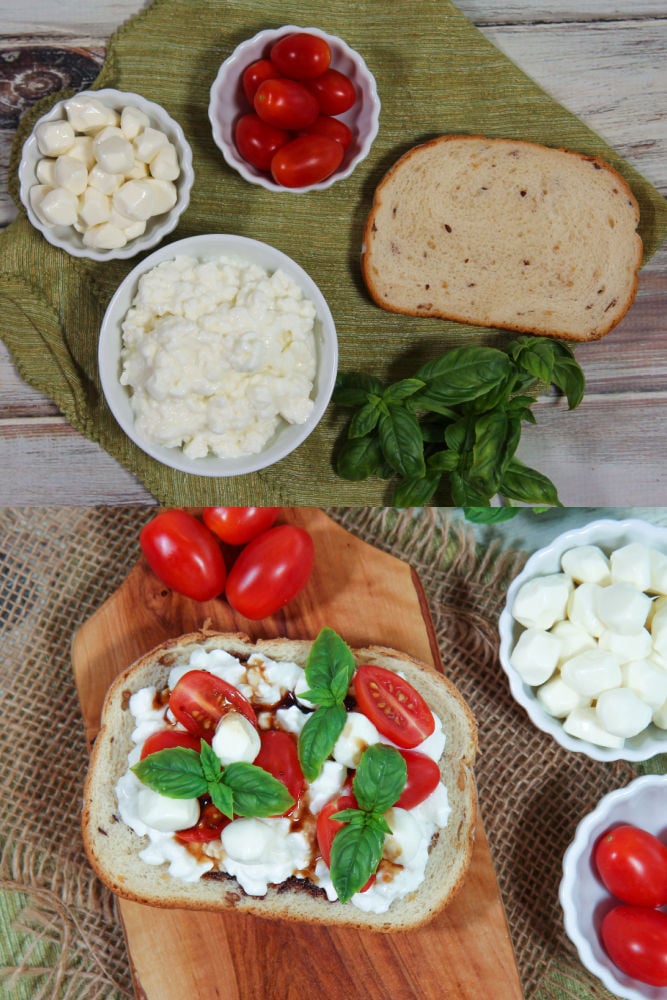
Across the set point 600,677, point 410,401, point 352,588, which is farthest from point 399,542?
point 600,677

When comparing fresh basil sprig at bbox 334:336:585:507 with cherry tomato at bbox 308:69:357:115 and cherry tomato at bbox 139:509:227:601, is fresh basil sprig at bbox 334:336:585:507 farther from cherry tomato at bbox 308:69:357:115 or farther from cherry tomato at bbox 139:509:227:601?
cherry tomato at bbox 308:69:357:115

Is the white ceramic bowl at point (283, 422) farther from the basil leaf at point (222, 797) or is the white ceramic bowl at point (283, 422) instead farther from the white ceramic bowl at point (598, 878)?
the white ceramic bowl at point (598, 878)

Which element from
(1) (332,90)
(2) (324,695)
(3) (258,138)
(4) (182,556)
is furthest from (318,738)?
(1) (332,90)

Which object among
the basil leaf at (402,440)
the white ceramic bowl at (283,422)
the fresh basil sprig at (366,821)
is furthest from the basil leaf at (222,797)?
the basil leaf at (402,440)

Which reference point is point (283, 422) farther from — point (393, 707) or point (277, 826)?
point (277, 826)

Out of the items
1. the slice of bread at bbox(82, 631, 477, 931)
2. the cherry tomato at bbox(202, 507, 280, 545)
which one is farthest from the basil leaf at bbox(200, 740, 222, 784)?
the cherry tomato at bbox(202, 507, 280, 545)

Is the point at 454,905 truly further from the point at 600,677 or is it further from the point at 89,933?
the point at 89,933
